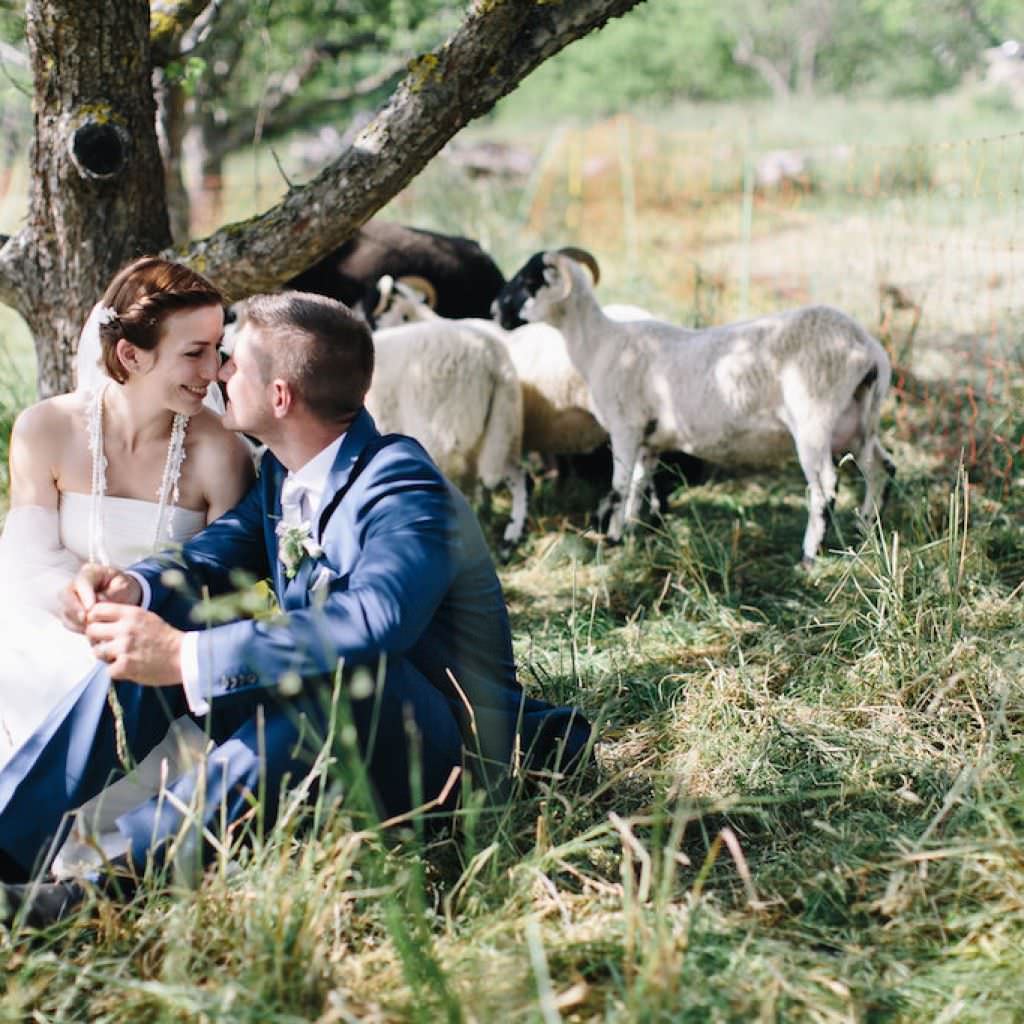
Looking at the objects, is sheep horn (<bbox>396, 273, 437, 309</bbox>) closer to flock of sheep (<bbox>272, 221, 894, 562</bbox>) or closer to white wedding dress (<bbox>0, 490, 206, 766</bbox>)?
flock of sheep (<bbox>272, 221, 894, 562</bbox>)

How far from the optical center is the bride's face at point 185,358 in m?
3.03

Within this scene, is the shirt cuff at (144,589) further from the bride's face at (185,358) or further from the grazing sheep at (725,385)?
the grazing sheep at (725,385)

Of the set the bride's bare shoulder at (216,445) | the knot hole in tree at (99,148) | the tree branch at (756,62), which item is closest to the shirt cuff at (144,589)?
the bride's bare shoulder at (216,445)

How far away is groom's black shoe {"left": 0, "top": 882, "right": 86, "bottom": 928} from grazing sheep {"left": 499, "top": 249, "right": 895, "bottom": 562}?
3052mm

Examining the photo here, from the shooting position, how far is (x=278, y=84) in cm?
1042

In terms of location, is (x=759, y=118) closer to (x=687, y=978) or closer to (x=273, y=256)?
(x=273, y=256)

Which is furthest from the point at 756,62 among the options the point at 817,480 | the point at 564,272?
the point at 817,480

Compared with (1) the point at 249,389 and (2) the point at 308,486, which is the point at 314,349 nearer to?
(1) the point at 249,389

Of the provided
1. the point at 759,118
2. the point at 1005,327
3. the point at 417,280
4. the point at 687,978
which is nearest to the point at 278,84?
the point at 417,280

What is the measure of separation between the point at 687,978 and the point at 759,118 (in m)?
23.8

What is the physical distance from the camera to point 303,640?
90.0 inches

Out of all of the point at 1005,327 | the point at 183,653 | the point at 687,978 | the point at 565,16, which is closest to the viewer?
the point at 687,978

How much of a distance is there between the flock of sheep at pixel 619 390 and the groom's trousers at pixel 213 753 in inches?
97.2

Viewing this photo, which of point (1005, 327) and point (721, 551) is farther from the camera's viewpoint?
point (1005, 327)
